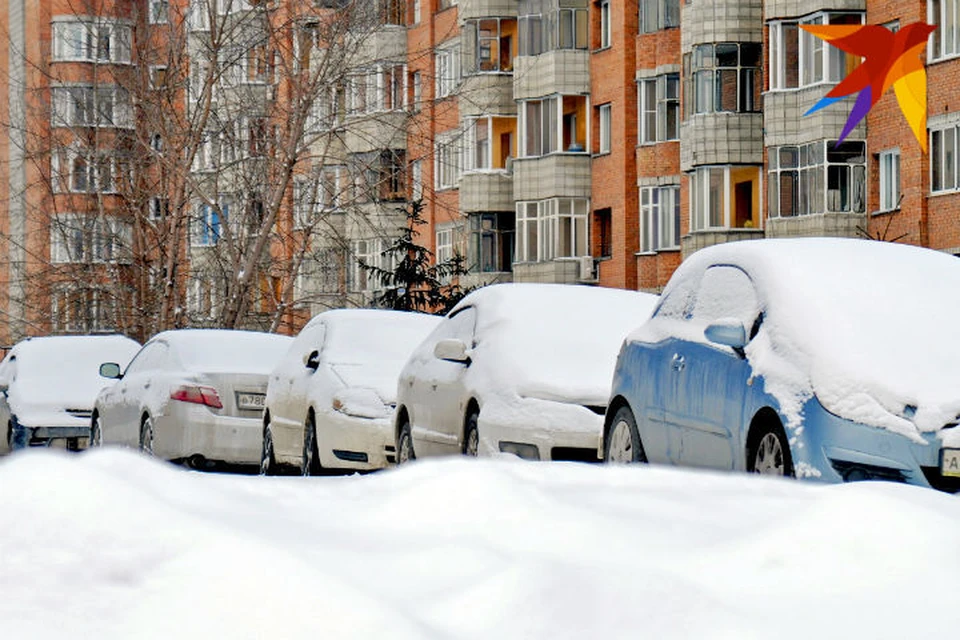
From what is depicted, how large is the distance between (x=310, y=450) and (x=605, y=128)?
3606 centimetres

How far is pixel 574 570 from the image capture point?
3801 millimetres

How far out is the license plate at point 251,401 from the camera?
1889 cm

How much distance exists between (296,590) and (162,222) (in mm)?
31224

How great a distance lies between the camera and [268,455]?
60.1 ft

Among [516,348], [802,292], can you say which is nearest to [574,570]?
[802,292]


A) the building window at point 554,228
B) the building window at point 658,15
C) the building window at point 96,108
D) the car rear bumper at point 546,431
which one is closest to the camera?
the car rear bumper at point 546,431

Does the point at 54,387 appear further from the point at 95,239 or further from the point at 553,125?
the point at 553,125

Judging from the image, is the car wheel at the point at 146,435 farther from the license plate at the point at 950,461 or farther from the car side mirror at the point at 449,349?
the license plate at the point at 950,461

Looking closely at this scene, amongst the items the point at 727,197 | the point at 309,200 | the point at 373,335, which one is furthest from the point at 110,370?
the point at 727,197

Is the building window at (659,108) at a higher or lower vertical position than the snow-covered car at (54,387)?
higher

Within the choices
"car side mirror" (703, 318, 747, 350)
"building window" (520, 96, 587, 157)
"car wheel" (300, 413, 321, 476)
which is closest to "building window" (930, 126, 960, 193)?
"building window" (520, 96, 587, 157)

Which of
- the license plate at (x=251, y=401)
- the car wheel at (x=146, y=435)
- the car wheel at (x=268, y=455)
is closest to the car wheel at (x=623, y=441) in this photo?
the car wheel at (x=268, y=455)

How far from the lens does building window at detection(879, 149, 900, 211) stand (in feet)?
136

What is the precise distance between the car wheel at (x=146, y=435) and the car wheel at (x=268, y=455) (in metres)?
1.04
